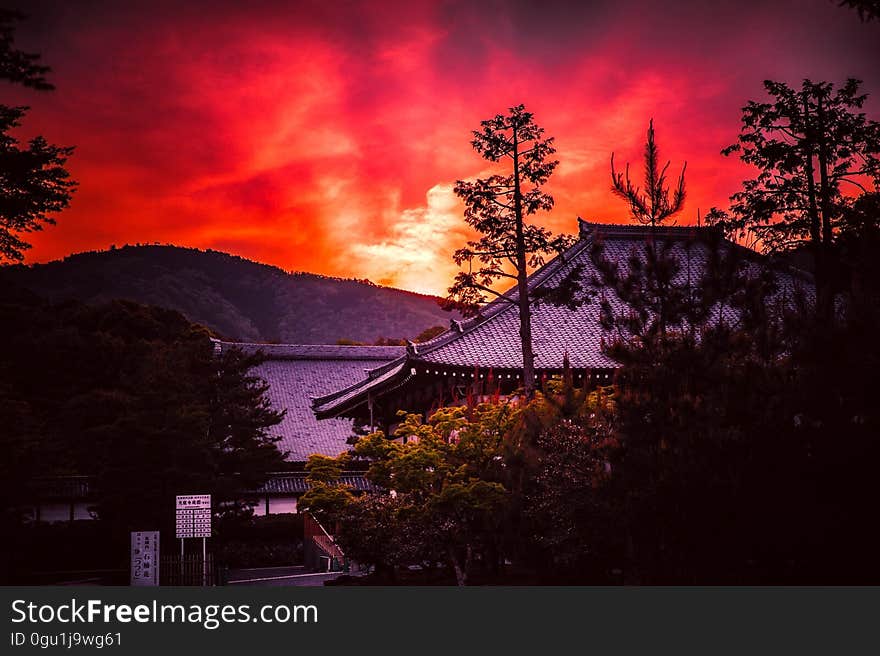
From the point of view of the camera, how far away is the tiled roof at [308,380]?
151ft

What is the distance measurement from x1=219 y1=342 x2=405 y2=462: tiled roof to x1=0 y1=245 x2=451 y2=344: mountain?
58839mm

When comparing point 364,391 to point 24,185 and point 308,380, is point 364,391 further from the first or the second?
point 308,380

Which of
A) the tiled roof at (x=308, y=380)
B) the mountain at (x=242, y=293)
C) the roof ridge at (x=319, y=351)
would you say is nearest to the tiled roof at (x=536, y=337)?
the tiled roof at (x=308, y=380)

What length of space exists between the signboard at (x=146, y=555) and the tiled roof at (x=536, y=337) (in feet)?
25.6

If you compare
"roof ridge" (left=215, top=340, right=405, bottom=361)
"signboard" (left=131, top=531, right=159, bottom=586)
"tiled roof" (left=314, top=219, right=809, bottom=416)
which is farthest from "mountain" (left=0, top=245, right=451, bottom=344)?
"signboard" (left=131, top=531, right=159, bottom=586)

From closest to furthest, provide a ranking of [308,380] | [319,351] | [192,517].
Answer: [192,517] → [308,380] → [319,351]

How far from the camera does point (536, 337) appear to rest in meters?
25.4

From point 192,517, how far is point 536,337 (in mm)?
11422

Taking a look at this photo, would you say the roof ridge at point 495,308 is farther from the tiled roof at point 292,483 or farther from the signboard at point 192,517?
the tiled roof at point 292,483

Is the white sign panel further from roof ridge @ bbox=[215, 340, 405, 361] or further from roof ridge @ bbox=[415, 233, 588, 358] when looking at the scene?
roof ridge @ bbox=[215, 340, 405, 361]

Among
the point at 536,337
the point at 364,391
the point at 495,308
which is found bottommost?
the point at 364,391

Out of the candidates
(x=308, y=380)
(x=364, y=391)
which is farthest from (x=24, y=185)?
(x=308, y=380)

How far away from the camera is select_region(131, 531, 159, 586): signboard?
1880 cm
